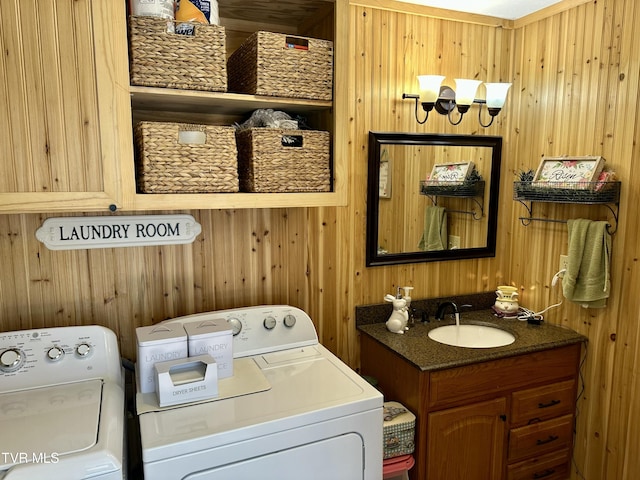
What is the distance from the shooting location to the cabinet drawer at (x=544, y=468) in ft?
7.29

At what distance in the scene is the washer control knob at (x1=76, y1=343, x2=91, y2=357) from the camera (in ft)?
5.24

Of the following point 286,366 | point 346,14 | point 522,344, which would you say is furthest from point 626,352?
point 346,14

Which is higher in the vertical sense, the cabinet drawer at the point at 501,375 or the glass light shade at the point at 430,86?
the glass light shade at the point at 430,86

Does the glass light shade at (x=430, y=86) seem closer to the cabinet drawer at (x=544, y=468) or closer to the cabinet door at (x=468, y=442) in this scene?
the cabinet door at (x=468, y=442)

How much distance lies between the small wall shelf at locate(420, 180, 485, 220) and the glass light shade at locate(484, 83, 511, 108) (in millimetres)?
424

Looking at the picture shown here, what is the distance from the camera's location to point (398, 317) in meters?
2.29

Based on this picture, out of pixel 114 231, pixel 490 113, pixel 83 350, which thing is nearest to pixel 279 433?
pixel 83 350

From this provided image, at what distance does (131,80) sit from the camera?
4.91ft

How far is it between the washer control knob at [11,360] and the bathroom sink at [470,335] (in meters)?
1.72

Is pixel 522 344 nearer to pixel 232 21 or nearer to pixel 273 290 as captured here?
pixel 273 290

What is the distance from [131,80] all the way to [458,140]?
1.67m

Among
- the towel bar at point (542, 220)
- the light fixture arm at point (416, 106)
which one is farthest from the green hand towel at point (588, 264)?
the light fixture arm at point (416, 106)

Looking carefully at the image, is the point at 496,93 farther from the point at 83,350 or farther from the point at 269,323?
the point at 83,350

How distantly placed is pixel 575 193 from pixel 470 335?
857 millimetres
